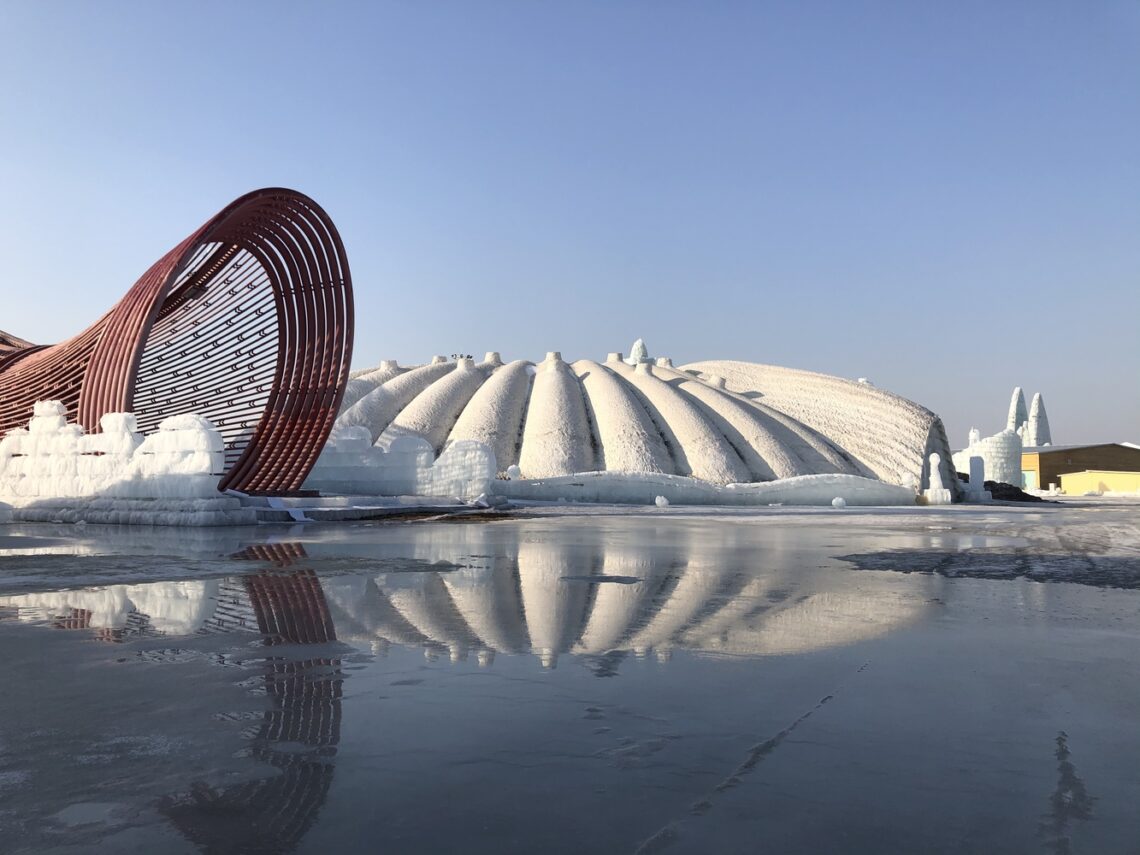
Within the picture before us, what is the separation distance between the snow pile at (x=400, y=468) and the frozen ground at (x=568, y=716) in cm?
1480

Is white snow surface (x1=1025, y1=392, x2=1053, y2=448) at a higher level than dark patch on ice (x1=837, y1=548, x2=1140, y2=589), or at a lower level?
higher

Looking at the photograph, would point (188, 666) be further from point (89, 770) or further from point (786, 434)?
point (786, 434)

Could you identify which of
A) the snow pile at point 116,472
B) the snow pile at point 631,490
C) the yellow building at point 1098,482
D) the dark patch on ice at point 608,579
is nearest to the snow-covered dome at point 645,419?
the snow pile at point 631,490

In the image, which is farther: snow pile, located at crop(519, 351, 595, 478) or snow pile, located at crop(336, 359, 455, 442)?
snow pile, located at crop(336, 359, 455, 442)

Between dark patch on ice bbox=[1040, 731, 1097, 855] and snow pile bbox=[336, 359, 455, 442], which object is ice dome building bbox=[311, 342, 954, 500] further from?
dark patch on ice bbox=[1040, 731, 1097, 855]

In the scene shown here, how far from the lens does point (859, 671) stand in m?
3.41

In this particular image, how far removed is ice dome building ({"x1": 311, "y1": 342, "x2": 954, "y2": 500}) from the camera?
34.5 m

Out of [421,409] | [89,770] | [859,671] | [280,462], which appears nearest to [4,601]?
[89,770]

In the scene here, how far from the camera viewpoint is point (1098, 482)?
174ft

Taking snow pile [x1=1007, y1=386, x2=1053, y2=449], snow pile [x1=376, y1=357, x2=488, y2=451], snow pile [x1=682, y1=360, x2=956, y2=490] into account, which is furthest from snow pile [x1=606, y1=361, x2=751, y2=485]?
snow pile [x1=1007, y1=386, x2=1053, y2=449]

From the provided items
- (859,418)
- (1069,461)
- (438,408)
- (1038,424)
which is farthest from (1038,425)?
(438,408)

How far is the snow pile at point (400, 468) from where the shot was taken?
68.8ft

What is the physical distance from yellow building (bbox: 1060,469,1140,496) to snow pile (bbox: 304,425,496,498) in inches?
1688

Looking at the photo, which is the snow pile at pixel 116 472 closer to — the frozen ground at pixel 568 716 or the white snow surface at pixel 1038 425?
the frozen ground at pixel 568 716
